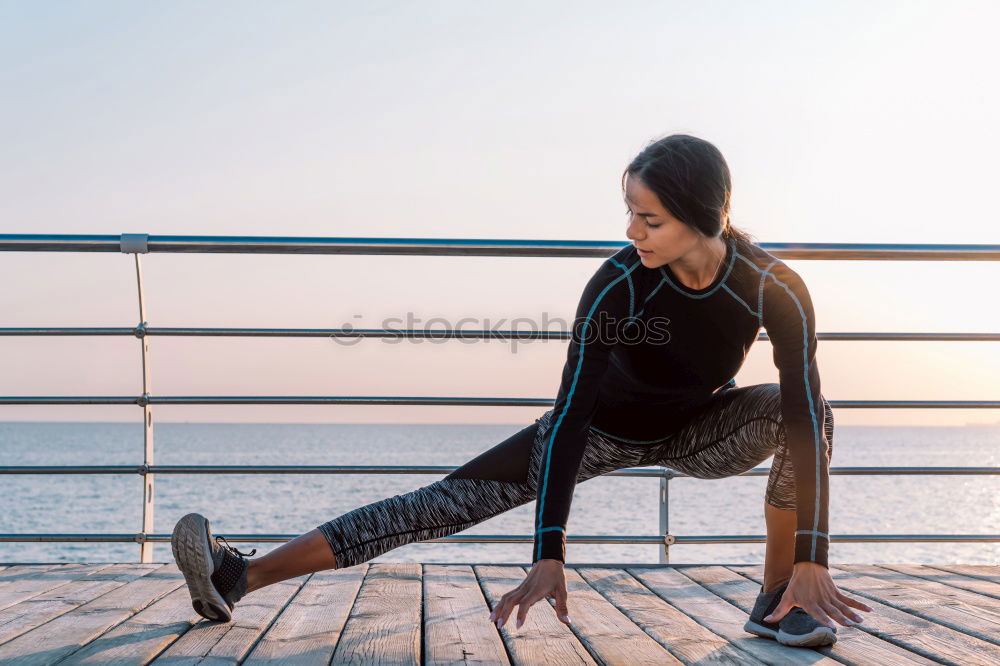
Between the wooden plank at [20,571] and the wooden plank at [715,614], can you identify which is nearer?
the wooden plank at [715,614]

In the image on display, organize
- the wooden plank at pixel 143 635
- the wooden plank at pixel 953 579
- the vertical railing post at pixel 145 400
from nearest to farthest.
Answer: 1. the wooden plank at pixel 143 635
2. the wooden plank at pixel 953 579
3. the vertical railing post at pixel 145 400

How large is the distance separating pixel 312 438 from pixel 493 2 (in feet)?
181

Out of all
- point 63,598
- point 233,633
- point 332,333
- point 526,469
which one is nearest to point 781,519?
point 526,469

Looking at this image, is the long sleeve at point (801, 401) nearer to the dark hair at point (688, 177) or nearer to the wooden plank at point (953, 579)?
the dark hair at point (688, 177)

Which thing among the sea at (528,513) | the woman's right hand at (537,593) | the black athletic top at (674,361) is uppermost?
the black athletic top at (674,361)

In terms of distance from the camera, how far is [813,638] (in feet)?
4.98

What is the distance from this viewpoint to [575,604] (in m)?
1.90

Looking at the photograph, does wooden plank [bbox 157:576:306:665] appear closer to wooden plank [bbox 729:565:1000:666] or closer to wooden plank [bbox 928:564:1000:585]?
wooden plank [bbox 729:565:1000:666]

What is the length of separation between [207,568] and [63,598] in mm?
519

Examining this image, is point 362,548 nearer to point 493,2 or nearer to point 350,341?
point 350,341

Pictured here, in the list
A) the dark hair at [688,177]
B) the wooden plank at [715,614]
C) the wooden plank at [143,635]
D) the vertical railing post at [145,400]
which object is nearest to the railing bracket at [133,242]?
the vertical railing post at [145,400]

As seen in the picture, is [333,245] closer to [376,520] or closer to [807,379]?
[376,520]

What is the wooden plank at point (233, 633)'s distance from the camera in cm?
144

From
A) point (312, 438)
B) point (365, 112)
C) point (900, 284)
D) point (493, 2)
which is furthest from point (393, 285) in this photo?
point (312, 438)
